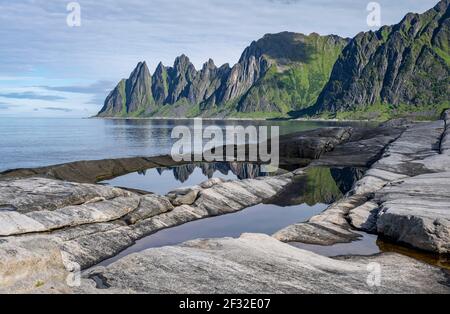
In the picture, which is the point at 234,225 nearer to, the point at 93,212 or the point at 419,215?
the point at 93,212

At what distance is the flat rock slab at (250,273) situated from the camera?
24812 millimetres

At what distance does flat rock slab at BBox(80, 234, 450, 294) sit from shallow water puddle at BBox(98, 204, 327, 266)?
14.0m

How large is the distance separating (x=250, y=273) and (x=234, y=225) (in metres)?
26.8

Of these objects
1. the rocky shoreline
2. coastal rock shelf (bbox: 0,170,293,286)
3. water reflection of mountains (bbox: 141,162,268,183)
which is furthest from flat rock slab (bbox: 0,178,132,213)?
water reflection of mountains (bbox: 141,162,268,183)

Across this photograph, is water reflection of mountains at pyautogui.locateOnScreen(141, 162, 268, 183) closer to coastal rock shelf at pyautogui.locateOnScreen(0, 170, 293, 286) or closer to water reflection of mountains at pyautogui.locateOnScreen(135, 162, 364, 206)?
water reflection of mountains at pyautogui.locateOnScreen(135, 162, 364, 206)

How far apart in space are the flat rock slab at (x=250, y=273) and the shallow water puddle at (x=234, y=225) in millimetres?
13987

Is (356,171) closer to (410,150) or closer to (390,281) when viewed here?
(410,150)

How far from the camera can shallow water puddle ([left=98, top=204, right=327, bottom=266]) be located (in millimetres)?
46500

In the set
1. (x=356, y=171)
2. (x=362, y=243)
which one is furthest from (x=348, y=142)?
(x=362, y=243)

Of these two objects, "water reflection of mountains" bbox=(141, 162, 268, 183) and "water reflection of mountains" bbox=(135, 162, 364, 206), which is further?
"water reflection of mountains" bbox=(141, 162, 268, 183)

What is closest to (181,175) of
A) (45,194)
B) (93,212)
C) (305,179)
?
(305,179)
